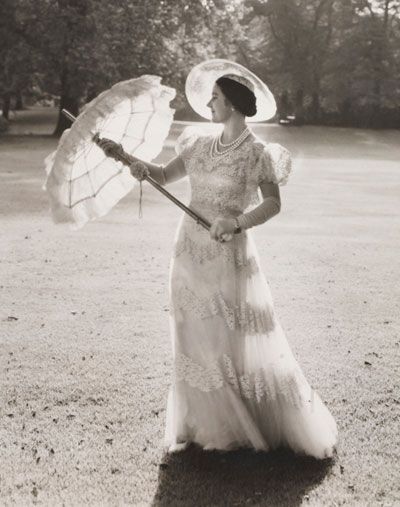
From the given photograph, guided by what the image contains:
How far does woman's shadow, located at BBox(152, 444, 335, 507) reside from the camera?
373 centimetres

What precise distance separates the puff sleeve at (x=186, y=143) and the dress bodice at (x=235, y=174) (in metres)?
0.11

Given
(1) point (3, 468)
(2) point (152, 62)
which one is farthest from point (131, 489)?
(2) point (152, 62)

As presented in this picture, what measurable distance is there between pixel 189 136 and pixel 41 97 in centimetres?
3733

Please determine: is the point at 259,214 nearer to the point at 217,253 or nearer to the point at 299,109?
the point at 217,253

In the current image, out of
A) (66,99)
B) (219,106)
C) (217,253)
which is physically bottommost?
(217,253)

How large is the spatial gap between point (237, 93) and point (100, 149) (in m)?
A: 0.93

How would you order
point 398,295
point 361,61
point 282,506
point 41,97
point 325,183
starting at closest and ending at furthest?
point 282,506
point 398,295
point 325,183
point 41,97
point 361,61

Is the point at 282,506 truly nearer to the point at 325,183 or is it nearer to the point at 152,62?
the point at 325,183

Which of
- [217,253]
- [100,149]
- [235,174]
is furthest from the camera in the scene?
[100,149]

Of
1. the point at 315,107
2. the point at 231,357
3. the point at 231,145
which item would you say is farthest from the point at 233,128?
the point at 315,107

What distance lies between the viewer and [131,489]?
385 centimetres

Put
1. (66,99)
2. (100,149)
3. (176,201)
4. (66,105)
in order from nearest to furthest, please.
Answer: (176,201) → (100,149) → (66,99) → (66,105)

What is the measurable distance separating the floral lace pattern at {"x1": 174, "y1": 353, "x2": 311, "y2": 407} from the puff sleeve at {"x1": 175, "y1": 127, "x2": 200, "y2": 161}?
1271 millimetres

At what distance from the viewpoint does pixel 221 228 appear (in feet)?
12.1
